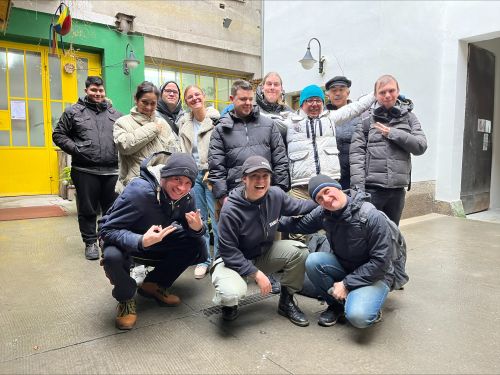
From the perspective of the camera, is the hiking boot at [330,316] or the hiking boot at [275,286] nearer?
the hiking boot at [330,316]

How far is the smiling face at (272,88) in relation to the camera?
10.9 feet

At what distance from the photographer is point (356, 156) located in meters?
3.25

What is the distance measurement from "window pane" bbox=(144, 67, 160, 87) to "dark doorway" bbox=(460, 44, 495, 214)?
5.66 metres

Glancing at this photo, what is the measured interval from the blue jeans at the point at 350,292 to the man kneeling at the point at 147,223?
2.62ft

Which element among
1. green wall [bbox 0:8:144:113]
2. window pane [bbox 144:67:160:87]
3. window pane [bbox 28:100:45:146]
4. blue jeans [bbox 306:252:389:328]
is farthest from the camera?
window pane [bbox 144:67:160:87]

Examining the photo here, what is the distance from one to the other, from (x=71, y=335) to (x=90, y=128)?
1970 millimetres

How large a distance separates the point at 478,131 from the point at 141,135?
5917 millimetres

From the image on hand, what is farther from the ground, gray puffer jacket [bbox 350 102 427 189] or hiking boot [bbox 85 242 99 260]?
gray puffer jacket [bbox 350 102 427 189]

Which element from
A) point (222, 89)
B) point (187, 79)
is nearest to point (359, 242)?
point (187, 79)

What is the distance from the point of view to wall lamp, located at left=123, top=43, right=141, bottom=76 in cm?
686

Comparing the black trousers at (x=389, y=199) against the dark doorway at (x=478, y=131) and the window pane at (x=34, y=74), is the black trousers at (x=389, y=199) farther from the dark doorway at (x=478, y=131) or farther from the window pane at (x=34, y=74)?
the window pane at (x=34, y=74)

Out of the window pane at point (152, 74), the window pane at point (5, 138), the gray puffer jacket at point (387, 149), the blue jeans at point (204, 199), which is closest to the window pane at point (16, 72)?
the window pane at point (5, 138)

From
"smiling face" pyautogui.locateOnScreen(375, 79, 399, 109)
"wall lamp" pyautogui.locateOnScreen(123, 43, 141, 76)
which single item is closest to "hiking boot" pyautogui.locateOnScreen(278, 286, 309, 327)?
"smiling face" pyautogui.locateOnScreen(375, 79, 399, 109)

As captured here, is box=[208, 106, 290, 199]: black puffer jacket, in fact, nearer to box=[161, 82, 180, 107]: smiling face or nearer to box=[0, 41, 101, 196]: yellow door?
box=[161, 82, 180, 107]: smiling face
